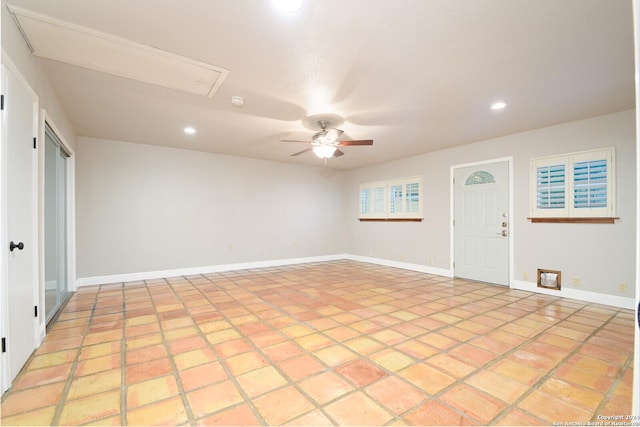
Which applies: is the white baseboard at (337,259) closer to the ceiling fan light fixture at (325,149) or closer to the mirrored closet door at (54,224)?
the mirrored closet door at (54,224)

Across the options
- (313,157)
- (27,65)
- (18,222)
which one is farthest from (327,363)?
(313,157)

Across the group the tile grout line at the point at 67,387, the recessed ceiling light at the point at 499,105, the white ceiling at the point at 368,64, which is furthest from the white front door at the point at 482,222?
the tile grout line at the point at 67,387

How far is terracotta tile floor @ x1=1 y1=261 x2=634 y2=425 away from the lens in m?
1.66

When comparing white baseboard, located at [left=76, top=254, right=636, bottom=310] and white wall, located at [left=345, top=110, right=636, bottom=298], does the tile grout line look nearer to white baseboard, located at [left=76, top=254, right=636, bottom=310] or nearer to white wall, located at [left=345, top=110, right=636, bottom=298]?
white baseboard, located at [left=76, top=254, right=636, bottom=310]

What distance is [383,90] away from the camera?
9.82 feet

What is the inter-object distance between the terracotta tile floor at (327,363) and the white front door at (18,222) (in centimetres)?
27

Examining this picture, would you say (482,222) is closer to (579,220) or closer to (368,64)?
(579,220)

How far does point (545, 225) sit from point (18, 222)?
5.96 metres

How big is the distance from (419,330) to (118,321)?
3.21 m

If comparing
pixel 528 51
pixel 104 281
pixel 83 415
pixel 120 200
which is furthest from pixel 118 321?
pixel 528 51

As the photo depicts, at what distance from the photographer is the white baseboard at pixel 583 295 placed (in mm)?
3598

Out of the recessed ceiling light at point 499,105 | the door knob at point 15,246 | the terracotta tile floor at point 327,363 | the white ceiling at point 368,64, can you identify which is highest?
the white ceiling at point 368,64

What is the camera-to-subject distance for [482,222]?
4984 millimetres

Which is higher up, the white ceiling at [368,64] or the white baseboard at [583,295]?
the white ceiling at [368,64]
